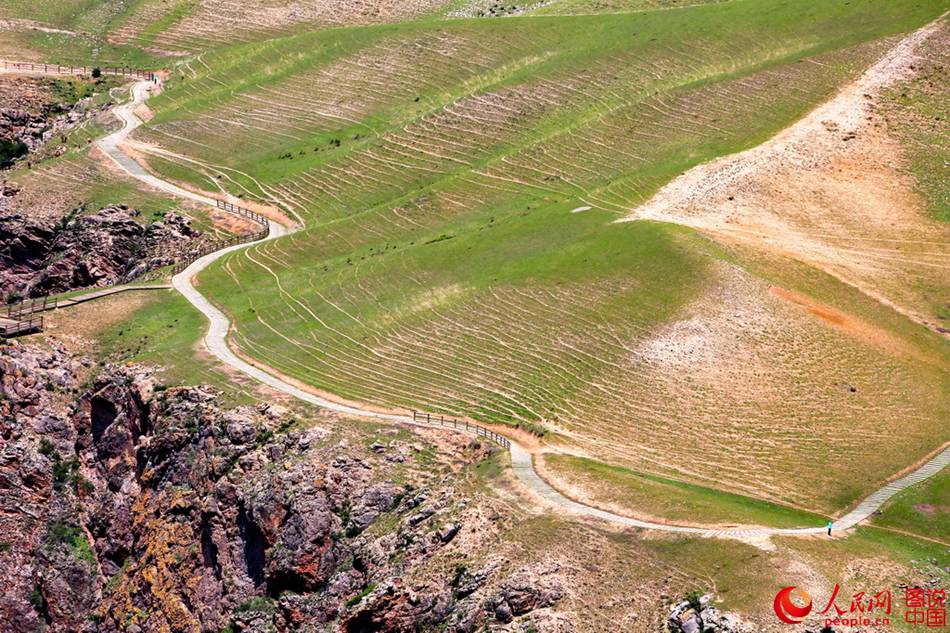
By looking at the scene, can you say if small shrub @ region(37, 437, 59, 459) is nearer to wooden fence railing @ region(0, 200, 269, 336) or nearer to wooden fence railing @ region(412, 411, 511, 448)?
wooden fence railing @ region(0, 200, 269, 336)

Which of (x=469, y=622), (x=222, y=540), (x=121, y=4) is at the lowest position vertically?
(x=222, y=540)

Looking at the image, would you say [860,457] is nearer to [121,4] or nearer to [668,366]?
[668,366]

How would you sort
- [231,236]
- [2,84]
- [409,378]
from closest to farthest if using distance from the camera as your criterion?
[409,378], [231,236], [2,84]

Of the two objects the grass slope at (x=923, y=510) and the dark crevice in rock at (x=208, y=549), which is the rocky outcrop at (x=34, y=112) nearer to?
the dark crevice in rock at (x=208, y=549)

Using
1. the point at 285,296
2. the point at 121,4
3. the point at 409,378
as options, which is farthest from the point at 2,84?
the point at 409,378

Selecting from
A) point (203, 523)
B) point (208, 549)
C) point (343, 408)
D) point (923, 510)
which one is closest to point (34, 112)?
point (343, 408)
